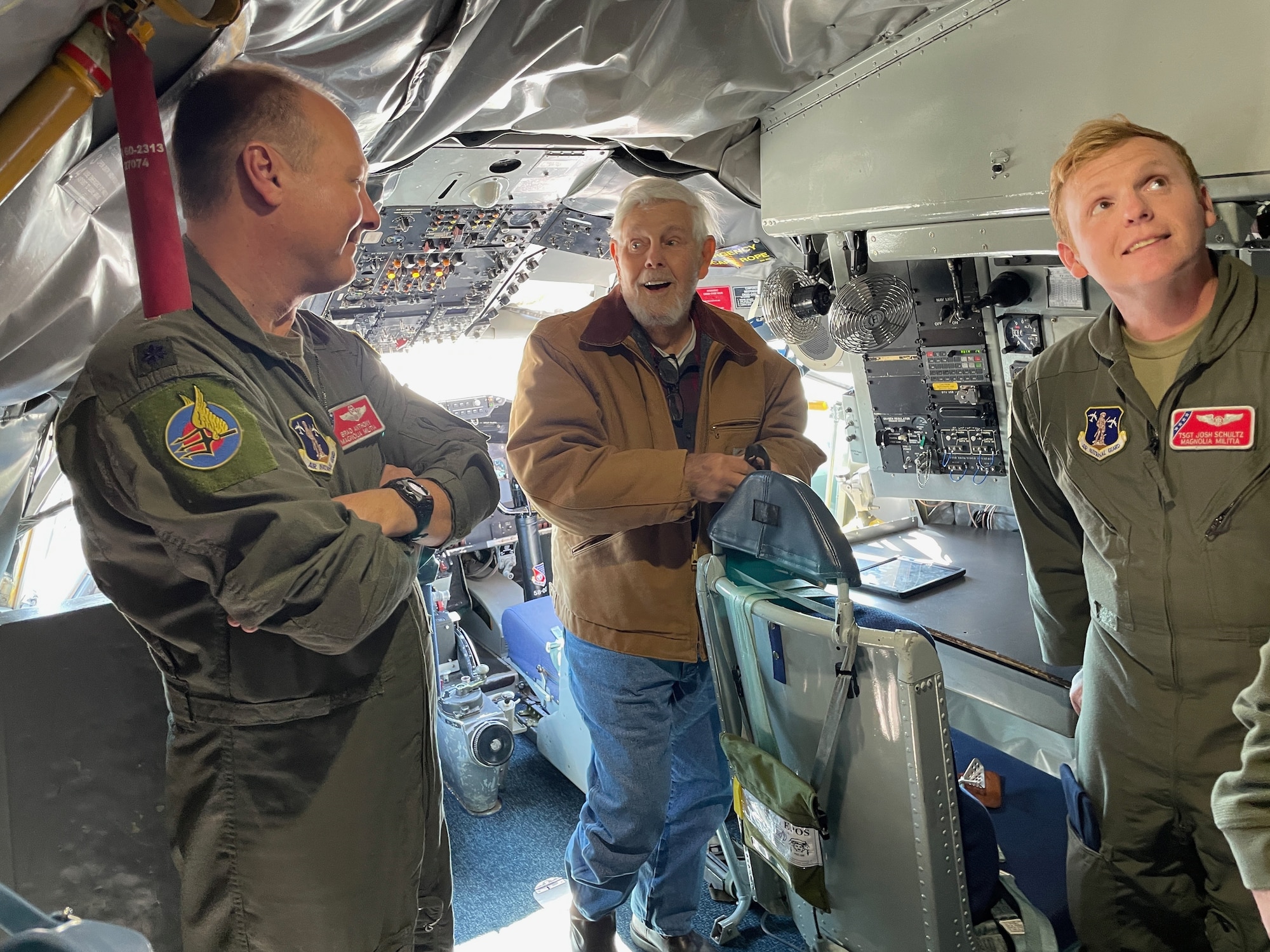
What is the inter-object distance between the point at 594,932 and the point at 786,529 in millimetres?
1544

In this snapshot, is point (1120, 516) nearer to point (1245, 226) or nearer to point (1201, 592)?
point (1201, 592)

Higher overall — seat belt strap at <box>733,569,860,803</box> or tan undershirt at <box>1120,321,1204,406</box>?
tan undershirt at <box>1120,321,1204,406</box>

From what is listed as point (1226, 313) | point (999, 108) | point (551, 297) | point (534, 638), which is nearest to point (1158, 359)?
point (1226, 313)

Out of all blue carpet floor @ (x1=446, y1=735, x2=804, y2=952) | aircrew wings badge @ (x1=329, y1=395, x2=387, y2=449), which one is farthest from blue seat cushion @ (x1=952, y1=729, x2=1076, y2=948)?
aircrew wings badge @ (x1=329, y1=395, x2=387, y2=449)

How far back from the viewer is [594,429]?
2.28 metres

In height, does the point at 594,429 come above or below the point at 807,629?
above

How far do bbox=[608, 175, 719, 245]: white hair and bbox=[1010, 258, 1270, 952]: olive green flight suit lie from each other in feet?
3.33

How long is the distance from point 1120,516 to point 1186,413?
0.24 m

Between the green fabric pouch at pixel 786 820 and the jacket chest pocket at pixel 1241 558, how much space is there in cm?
88

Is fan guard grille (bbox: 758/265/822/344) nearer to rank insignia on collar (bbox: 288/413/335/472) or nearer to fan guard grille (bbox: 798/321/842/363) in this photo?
fan guard grille (bbox: 798/321/842/363)

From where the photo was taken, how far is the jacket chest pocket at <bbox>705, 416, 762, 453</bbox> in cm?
235

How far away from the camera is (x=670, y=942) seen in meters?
2.55

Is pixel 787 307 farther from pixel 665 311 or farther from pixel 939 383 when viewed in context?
pixel 665 311

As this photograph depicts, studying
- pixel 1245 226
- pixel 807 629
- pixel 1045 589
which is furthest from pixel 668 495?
pixel 1245 226
